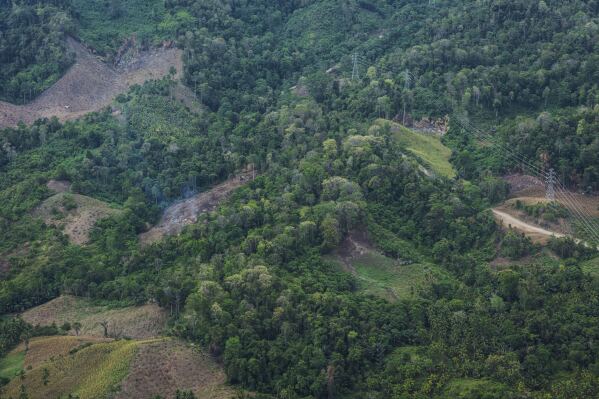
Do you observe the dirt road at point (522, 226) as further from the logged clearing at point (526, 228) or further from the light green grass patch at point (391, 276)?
the light green grass patch at point (391, 276)

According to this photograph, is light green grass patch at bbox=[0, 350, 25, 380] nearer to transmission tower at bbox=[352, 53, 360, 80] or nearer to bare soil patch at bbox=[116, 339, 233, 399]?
bare soil patch at bbox=[116, 339, 233, 399]

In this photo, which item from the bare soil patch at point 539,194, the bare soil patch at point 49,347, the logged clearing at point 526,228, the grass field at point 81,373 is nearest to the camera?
the grass field at point 81,373

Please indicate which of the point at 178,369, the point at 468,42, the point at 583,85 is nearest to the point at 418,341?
the point at 178,369

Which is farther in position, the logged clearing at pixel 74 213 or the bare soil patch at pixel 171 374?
the logged clearing at pixel 74 213

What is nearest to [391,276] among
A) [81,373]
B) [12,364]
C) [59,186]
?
[81,373]

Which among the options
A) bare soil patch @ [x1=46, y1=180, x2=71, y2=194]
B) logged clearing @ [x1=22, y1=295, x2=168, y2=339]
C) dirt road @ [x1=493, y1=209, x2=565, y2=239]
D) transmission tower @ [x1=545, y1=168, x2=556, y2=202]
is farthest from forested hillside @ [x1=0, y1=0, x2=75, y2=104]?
transmission tower @ [x1=545, y1=168, x2=556, y2=202]

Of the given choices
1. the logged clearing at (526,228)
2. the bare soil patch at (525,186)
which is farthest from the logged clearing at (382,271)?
the bare soil patch at (525,186)

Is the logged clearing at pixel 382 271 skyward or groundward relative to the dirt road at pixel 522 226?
groundward
